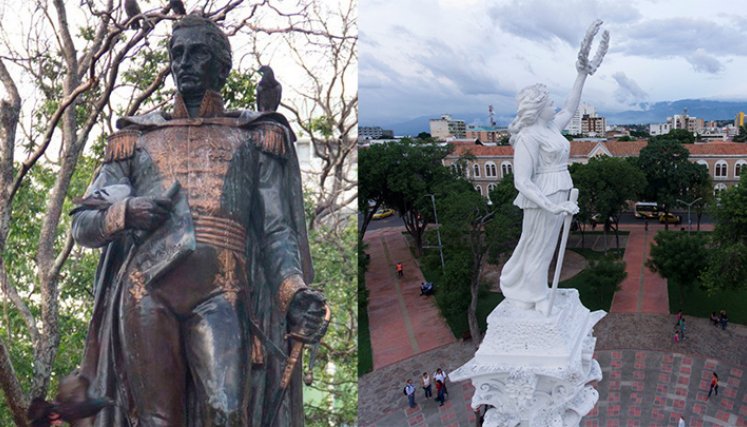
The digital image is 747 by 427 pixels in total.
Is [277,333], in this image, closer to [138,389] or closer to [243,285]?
[243,285]

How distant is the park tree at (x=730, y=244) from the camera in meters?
13.0

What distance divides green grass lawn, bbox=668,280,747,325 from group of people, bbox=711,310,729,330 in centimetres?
43

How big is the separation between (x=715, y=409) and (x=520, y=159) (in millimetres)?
8600

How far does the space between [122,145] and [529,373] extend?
11.3 ft

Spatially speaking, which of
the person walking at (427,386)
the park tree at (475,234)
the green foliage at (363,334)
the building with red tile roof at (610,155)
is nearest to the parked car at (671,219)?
the building with red tile roof at (610,155)

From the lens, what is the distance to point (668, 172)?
25.9m

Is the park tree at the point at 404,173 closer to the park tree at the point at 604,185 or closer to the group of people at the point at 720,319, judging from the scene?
the park tree at the point at 604,185

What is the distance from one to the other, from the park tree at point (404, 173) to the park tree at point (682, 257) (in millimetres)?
6639

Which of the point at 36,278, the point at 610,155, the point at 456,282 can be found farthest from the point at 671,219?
the point at 36,278

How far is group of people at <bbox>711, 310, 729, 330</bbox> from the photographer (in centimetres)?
1530

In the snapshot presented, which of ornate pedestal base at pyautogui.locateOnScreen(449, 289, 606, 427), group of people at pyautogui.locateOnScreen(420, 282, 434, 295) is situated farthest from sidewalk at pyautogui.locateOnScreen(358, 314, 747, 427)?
ornate pedestal base at pyautogui.locateOnScreen(449, 289, 606, 427)

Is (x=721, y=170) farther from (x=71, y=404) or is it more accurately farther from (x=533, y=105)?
(x=71, y=404)

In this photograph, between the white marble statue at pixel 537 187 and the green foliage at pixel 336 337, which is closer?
the white marble statue at pixel 537 187

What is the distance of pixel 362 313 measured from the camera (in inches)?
632
